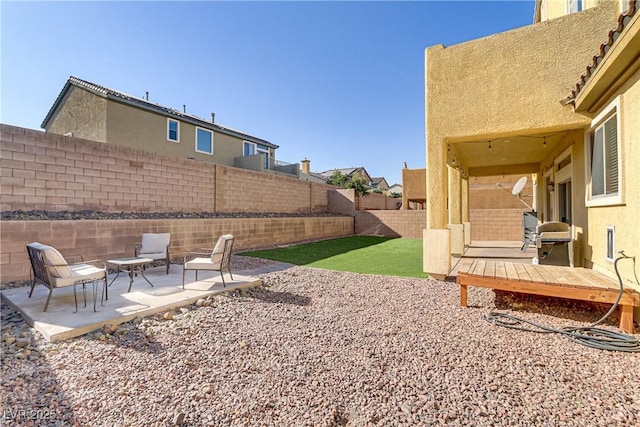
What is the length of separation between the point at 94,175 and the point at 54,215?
5.63ft

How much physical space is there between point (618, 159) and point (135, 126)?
19.2 meters

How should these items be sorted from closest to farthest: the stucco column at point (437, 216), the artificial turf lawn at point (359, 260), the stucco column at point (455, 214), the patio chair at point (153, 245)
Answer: the stucco column at point (437, 216)
the patio chair at point (153, 245)
the artificial turf lawn at point (359, 260)
the stucco column at point (455, 214)

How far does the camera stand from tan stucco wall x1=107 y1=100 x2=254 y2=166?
15227mm

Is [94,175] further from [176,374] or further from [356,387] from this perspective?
[356,387]

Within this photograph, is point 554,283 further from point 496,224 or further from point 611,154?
point 496,224

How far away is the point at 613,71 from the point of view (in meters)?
4.35

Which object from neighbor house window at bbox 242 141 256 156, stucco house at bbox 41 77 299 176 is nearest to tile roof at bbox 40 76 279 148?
stucco house at bbox 41 77 299 176

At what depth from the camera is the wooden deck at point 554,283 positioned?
13.4 feet

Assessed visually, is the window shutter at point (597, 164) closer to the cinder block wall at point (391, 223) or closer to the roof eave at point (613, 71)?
the roof eave at point (613, 71)

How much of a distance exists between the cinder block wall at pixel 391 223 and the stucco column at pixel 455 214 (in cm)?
660

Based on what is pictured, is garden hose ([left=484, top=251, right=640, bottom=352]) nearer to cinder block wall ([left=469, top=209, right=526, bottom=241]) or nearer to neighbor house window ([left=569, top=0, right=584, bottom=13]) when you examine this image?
neighbor house window ([left=569, top=0, right=584, bottom=13])

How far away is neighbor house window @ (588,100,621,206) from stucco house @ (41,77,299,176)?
18282mm

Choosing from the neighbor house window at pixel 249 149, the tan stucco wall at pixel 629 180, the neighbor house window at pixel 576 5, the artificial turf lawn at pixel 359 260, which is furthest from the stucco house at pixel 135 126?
the tan stucco wall at pixel 629 180

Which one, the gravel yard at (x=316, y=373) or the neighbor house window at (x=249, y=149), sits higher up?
the neighbor house window at (x=249, y=149)
